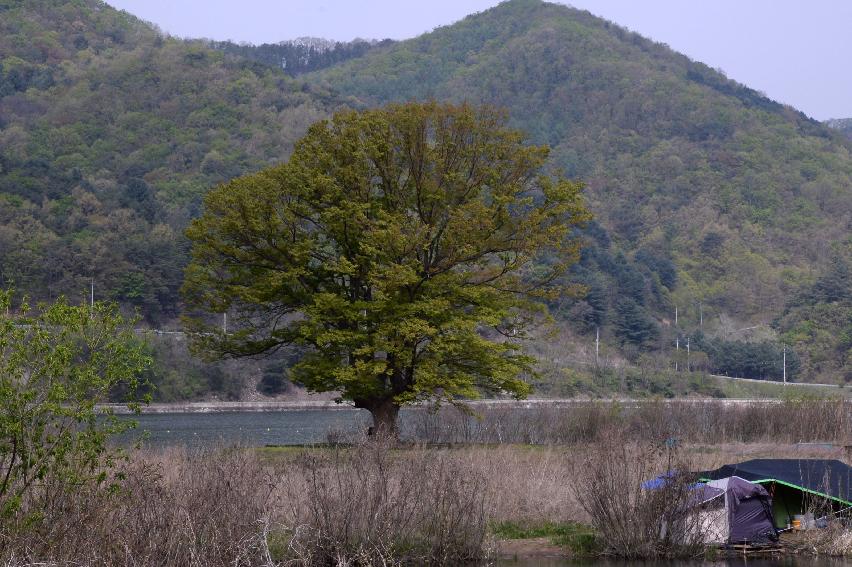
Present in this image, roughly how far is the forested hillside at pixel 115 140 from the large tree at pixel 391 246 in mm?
41346

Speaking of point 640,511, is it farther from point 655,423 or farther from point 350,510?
point 655,423

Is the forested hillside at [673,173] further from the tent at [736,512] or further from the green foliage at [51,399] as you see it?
the green foliage at [51,399]

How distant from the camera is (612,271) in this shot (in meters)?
108

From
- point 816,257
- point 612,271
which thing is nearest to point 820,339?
point 612,271

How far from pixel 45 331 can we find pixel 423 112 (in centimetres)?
1903

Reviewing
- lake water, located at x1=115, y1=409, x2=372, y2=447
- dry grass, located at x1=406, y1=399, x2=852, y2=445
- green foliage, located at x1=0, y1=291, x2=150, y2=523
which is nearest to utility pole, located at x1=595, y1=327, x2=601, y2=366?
lake water, located at x1=115, y1=409, x2=372, y2=447

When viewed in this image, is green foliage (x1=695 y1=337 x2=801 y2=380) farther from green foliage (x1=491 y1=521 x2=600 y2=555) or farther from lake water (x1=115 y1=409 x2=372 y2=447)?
green foliage (x1=491 y1=521 x2=600 y2=555)

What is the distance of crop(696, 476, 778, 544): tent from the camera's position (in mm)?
17438

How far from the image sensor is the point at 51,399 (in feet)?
43.3

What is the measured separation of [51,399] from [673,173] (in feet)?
451

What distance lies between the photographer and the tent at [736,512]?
17.4 metres

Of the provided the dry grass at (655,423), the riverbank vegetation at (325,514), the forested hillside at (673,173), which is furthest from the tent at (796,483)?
the forested hillside at (673,173)

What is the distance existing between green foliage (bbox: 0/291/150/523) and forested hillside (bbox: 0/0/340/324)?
57657mm

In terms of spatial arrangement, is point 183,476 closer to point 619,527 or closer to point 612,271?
point 619,527
